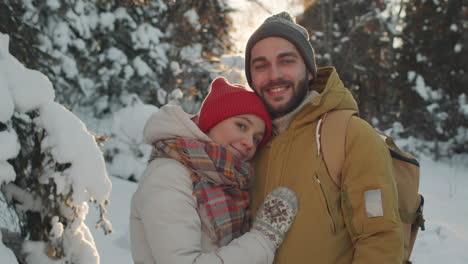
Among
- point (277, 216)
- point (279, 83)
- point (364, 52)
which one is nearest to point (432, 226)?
point (279, 83)

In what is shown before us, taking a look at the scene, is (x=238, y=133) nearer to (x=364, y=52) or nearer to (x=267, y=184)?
(x=267, y=184)

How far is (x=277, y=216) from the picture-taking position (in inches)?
71.9

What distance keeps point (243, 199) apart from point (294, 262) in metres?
0.42

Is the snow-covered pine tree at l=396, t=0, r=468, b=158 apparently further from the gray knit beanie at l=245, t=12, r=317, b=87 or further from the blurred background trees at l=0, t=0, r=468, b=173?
the gray knit beanie at l=245, t=12, r=317, b=87

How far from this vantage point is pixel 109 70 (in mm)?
9242

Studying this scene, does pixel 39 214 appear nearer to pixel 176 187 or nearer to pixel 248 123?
pixel 176 187

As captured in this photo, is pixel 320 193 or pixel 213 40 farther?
pixel 213 40

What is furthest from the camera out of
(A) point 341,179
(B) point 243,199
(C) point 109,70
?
(C) point 109,70

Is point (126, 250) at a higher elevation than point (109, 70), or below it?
below

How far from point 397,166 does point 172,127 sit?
3.93 feet

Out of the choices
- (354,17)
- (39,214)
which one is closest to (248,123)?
(39,214)

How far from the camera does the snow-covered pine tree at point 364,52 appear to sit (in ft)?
47.8

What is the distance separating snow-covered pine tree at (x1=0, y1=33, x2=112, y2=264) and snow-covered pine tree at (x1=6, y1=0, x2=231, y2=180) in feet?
16.5

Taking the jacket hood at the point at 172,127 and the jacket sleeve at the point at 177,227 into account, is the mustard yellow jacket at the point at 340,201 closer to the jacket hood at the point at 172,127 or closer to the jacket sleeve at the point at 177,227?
the jacket sleeve at the point at 177,227
